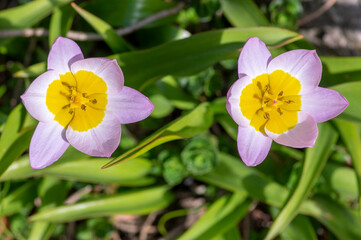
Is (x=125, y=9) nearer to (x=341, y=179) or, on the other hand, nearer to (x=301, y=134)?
(x=301, y=134)

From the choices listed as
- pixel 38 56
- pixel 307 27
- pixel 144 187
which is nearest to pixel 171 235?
pixel 144 187

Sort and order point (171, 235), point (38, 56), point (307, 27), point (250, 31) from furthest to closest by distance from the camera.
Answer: point (307, 27)
point (171, 235)
point (38, 56)
point (250, 31)

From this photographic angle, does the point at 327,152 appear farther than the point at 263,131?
Yes

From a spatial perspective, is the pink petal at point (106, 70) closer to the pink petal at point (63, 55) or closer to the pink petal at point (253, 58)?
the pink petal at point (63, 55)

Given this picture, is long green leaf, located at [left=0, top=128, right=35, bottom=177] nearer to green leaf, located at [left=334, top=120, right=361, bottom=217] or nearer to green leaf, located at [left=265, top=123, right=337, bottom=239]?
green leaf, located at [left=265, top=123, right=337, bottom=239]

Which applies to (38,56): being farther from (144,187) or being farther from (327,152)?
(327,152)

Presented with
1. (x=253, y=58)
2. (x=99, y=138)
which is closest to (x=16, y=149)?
(x=99, y=138)

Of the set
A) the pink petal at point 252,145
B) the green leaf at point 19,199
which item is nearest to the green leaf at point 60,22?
the green leaf at point 19,199
